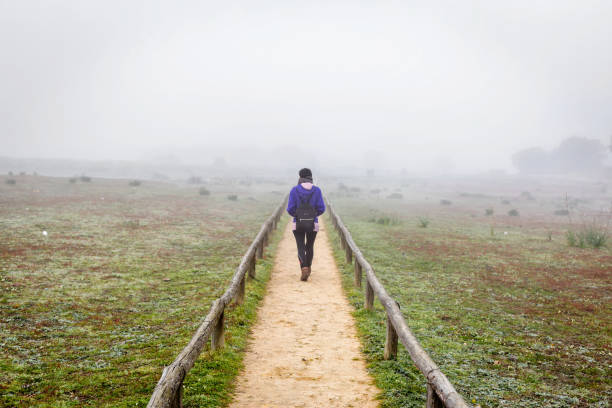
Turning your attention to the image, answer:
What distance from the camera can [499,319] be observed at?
877 centimetres

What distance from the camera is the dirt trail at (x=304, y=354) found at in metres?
5.28

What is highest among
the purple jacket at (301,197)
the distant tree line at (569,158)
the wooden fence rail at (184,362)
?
the distant tree line at (569,158)

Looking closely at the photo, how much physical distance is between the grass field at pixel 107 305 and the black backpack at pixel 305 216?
1896 mm

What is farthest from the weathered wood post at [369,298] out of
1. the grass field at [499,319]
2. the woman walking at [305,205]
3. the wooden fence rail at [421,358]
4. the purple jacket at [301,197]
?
the purple jacket at [301,197]

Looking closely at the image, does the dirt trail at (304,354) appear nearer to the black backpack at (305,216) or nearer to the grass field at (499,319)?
the grass field at (499,319)

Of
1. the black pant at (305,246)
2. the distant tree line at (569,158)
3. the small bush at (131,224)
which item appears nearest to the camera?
the black pant at (305,246)

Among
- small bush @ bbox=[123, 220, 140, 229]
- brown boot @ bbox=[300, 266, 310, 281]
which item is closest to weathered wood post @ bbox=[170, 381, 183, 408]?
brown boot @ bbox=[300, 266, 310, 281]

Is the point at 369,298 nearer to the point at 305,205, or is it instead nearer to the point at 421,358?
the point at 305,205

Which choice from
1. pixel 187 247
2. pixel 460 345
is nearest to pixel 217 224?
pixel 187 247

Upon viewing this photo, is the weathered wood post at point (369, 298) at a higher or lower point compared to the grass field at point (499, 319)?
higher

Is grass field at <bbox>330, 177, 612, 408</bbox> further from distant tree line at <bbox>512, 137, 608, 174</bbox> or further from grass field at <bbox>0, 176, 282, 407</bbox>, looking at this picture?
distant tree line at <bbox>512, 137, 608, 174</bbox>

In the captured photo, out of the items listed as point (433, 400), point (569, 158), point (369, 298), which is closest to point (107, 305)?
point (369, 298)

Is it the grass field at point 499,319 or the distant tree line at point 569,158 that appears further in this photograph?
the distant tree line at point 569,158

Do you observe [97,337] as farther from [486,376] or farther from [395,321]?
[486,376]
